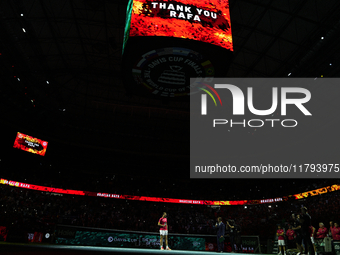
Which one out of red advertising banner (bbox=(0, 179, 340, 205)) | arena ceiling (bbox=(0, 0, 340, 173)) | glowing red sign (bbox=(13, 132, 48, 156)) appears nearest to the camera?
arena ceiling (bbox=(0, 0, 340, 173))

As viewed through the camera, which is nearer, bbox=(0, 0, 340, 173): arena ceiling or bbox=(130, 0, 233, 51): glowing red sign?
bbox=(130, 0, 233, 51): glowing red sign

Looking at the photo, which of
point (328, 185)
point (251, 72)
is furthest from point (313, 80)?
point (328, 185)

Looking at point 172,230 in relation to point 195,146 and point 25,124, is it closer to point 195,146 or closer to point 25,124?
point 195,146

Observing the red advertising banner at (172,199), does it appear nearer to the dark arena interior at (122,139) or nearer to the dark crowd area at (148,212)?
the dark arena interior at (122,139)

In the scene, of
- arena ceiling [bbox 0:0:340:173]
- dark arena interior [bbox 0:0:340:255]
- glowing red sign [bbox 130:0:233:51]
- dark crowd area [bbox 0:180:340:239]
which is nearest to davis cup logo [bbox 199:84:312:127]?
dark arena interior [bbox 0:0:340:255]

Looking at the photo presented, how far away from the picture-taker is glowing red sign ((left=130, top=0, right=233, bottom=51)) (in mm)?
7883

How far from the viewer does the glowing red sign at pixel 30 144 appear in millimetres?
28230

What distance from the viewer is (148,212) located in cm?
3152

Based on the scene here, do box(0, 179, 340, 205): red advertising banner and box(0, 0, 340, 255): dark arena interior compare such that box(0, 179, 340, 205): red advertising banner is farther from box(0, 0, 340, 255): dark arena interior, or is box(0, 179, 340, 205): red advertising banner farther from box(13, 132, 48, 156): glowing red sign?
box(13, 132, 48, 156): glowing red sign

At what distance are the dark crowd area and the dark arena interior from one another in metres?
0.17

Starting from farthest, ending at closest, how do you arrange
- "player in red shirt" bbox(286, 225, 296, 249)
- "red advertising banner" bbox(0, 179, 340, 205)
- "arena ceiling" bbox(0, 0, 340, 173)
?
"red advertising banner" bbox(0, 179, 340, 205) < "arena ceiling" bbox(0, 0, 340, 173) < "player in red shirt" bbox(286, 225, 296, 249)

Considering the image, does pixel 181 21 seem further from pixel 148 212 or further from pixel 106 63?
pixel 148 212

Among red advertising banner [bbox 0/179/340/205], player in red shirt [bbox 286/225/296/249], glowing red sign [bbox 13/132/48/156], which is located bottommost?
player in red shirt [bbox 286/225/296/249]

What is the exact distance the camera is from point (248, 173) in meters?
37.3
